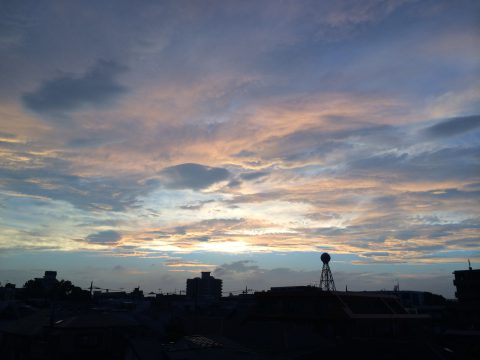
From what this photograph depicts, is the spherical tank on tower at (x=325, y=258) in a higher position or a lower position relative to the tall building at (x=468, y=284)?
higher

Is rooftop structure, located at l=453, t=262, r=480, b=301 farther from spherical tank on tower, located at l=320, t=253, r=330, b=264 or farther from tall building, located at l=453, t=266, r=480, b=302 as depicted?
spherical tank on tower, located at l=320, t=253, r=330, b=264

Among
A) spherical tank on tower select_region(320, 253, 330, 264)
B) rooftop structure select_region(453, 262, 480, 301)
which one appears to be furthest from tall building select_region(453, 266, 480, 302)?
spherical tank on tower select_region(320, 253, 330, 264)

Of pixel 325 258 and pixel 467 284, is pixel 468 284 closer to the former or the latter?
pixel 467 284

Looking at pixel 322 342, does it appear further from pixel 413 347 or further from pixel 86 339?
pixel 86 339

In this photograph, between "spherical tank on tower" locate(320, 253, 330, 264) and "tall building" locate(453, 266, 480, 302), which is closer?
"spherical tank on tower" locate(320, 253, 330, 264)

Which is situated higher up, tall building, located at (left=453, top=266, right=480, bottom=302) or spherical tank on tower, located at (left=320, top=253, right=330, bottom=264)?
spherical tank on tower, located at (left=320, top=253, right=330, bottom=264)

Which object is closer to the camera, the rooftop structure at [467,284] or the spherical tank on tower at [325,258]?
the spherical tank on tower at [325,258]

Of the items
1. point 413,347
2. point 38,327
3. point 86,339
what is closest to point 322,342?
point 413,347

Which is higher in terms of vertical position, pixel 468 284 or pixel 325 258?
pixel 325 258

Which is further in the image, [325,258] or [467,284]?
[467,284]

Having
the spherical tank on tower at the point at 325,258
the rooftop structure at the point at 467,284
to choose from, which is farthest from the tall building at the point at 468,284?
the spherical tank on tower at the point at 325,258

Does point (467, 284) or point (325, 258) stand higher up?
point (325, 258)

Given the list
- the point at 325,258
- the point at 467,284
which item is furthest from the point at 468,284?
the point at 325,258

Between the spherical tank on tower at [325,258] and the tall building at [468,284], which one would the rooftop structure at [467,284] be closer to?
the tall building at [468,284]
